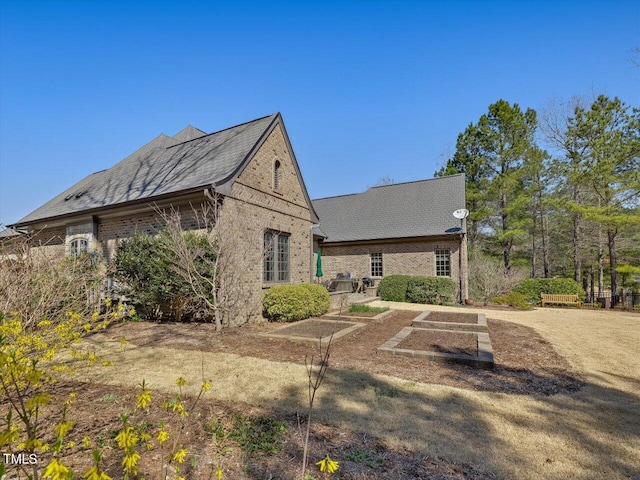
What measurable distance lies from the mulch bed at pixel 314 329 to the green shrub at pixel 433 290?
7.88 metres

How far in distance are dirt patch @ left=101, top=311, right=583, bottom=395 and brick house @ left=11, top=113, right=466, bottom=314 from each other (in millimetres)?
2567

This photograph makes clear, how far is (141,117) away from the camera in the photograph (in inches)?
512

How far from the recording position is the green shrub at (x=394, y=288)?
53.9 ft

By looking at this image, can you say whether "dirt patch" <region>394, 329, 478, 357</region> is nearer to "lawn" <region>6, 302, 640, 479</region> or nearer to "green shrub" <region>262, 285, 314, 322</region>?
"lawn" <region>6, 302, 640, 479</region>

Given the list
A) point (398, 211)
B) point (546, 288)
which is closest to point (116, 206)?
point (398, 211)

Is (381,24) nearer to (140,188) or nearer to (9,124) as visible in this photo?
(140,188)

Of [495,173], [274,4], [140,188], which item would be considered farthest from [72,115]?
[495,173]

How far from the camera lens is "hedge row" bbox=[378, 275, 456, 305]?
15641mm

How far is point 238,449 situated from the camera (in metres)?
2.81

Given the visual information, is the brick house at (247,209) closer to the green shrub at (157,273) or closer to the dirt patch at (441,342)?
the green shrub at (157,273)

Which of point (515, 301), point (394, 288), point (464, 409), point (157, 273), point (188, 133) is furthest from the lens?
point (188, 133)

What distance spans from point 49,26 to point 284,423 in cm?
1122

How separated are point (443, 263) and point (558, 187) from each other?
1294 centimetres

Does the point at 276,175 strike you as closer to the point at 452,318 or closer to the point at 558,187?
the point at 452,318
